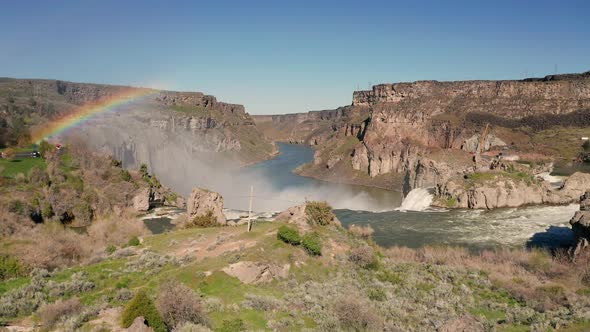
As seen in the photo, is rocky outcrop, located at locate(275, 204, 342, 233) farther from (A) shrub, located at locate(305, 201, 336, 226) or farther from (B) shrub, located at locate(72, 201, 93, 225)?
(B) shrub, located at locate(72, 201, 93, 225)

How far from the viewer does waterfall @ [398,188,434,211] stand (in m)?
86.3

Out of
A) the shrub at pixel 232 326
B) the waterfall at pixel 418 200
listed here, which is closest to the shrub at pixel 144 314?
the shrub at pixel 232 326

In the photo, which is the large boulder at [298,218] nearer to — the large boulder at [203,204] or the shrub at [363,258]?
the shrub at [363,258]

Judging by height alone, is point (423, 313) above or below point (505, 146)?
below

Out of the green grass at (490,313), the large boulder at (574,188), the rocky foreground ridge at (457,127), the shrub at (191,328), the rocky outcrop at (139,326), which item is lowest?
the green grass at (490,313)

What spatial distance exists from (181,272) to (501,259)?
101 feet

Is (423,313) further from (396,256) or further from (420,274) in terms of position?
(396,256)

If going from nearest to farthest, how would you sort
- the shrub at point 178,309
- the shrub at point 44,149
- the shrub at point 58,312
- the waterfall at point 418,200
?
the shrub at point 178,309 → the shrub at point 58,312 → the waterfall at point 418,200 → the shrub at point 44,149

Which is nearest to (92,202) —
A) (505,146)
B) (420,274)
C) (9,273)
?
(9,273)

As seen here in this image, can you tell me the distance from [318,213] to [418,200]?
51.1 meters

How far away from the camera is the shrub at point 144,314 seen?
1795 centimetres

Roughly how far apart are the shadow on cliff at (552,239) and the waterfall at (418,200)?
2643 cm

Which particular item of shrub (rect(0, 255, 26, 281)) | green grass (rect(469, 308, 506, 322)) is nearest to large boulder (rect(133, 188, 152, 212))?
shrub (rect(0, 255, 26, 281))

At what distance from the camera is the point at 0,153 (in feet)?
286
